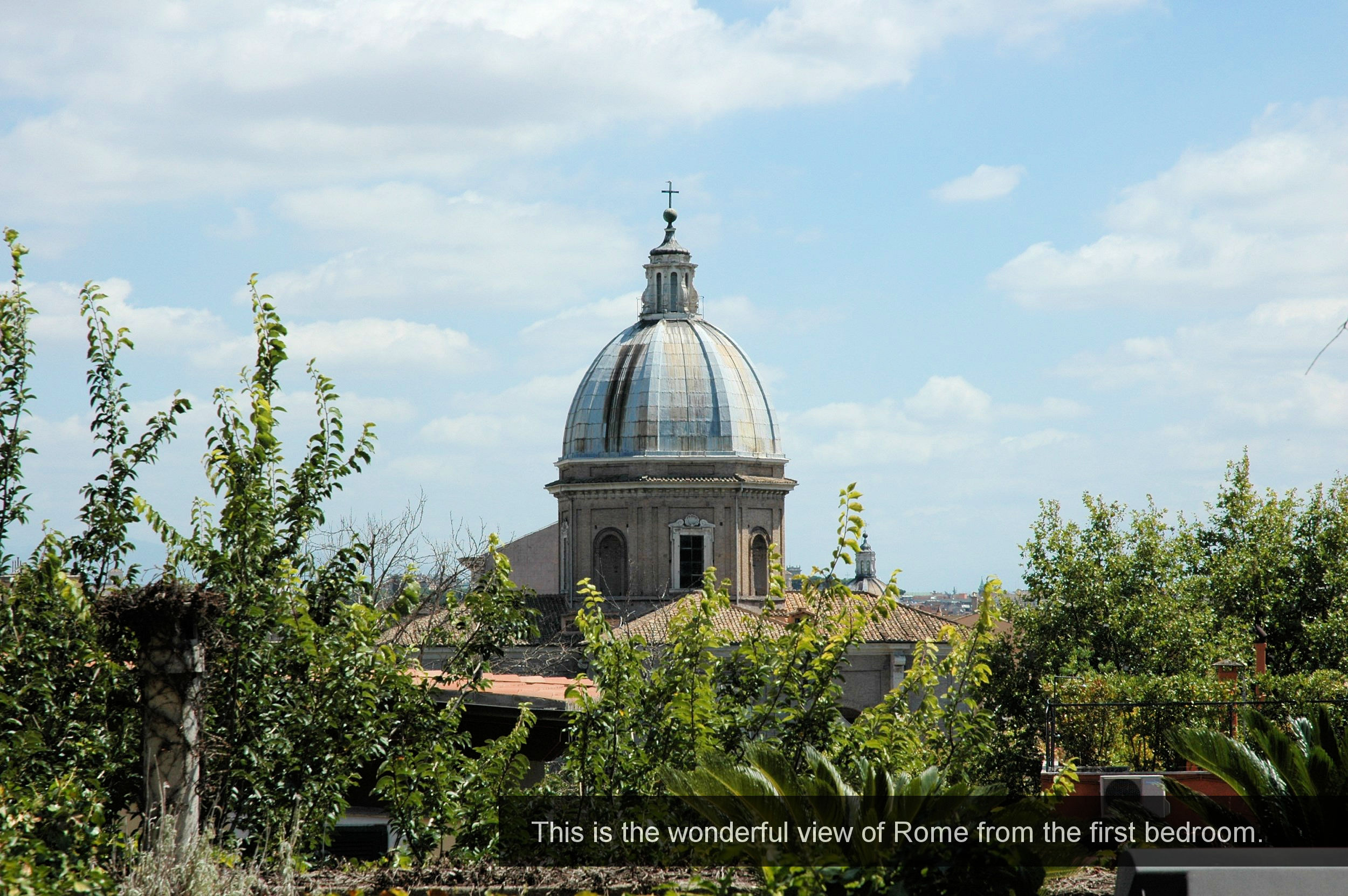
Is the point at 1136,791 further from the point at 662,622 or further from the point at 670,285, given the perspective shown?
the point at 670,285

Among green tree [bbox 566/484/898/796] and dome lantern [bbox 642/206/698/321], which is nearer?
green tree [bbox 566/484/898/796]

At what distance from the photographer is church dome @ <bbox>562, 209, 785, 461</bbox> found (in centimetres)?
4591

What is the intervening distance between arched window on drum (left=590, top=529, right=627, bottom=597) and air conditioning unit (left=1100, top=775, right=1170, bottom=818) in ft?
108

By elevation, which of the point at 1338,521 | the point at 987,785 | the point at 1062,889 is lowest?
the point at 1062,889

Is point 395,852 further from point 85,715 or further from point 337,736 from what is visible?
point 85,715

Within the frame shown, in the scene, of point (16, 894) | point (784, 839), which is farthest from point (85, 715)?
point (784, 839)

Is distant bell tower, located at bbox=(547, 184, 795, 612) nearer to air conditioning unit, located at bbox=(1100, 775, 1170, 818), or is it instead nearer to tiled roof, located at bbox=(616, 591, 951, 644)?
tiled roof, located at bbox=(616, 591, 951, 644)

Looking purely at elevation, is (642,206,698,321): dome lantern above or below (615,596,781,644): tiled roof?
above

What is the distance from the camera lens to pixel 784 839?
728 cm

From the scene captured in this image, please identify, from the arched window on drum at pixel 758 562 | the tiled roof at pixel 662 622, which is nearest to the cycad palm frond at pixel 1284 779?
the tiled roof at pixel 662 622

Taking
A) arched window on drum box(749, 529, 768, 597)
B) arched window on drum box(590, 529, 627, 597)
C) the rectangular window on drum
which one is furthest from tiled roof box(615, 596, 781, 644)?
arched window on drum box(749, 529, 768, 597)

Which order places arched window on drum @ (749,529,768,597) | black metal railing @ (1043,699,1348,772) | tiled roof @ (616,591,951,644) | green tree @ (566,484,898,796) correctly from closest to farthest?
green tree @ (566,484,898,796)
black metal railing @ (1043,699,1348,772)
tiled roof @ (616,591,951,644)
arched window on drum @ (749,529,768,597)

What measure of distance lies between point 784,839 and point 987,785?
48.6 inches

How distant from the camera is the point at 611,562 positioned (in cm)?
4503
